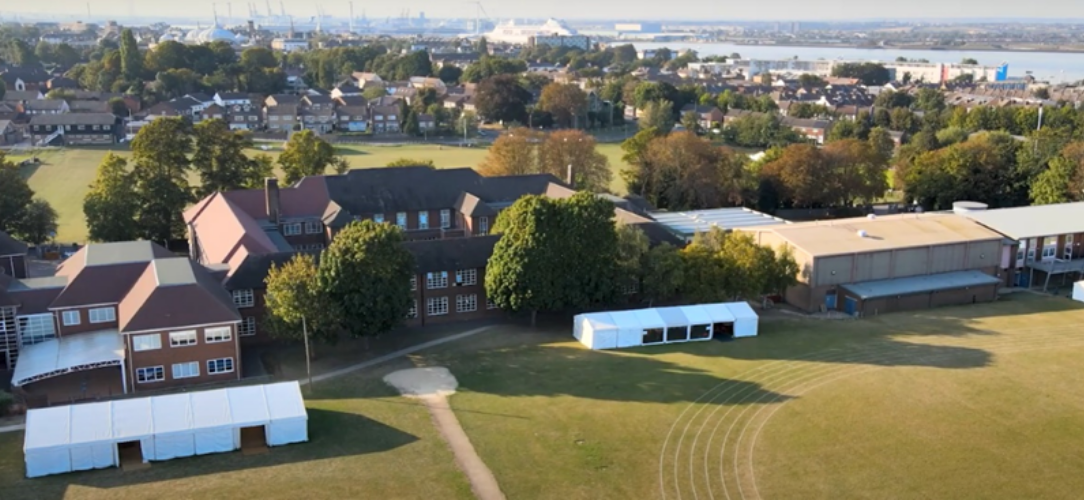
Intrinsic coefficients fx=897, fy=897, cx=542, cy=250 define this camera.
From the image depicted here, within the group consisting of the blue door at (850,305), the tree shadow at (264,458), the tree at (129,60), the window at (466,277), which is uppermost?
the tree at (129,60)

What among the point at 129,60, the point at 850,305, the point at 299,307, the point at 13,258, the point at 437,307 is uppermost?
the point at 129,60

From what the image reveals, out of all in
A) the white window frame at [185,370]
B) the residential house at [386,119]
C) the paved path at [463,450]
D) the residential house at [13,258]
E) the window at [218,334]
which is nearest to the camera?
the paved path at [463,450]

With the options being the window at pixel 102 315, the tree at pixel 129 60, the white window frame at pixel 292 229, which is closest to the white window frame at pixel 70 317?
the window at pixel 102 315

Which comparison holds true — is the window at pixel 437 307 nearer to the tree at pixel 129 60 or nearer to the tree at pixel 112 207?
the tree at pixel 112 207

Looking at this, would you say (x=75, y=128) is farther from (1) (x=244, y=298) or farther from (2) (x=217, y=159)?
(1) (x=244, y=298)

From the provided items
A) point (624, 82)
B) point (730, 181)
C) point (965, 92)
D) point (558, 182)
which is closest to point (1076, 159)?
point (730, 181)

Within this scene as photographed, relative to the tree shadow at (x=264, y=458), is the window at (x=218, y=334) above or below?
above

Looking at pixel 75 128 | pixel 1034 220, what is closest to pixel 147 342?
pixel 1034 220
